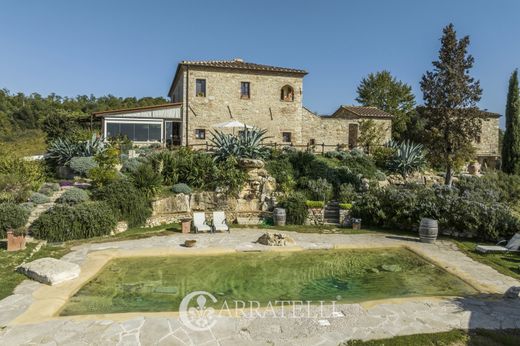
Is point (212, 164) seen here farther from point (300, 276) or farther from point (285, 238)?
point (300, 276)

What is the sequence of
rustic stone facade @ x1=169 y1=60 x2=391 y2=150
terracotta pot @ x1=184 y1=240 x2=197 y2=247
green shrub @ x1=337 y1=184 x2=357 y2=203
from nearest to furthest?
terracotta pot @ x1=184 y1=240 x2=197 y2=247
green shrub @ x1=337 y1=184 x2=357 y2=203
rustic stone facade @ x1=169 y1=60 x2=391 y2=150

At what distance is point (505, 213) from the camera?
13195mm

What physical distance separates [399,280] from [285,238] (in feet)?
13.8

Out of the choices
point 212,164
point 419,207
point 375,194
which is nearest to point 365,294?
point 419,207

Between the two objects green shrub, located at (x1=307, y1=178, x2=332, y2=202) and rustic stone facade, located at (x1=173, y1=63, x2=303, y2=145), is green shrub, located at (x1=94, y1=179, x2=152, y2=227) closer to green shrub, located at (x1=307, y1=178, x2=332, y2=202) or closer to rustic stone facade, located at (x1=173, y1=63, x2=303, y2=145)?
green shrub, located at (x1=307, y1=178, x2=332, y2=202)

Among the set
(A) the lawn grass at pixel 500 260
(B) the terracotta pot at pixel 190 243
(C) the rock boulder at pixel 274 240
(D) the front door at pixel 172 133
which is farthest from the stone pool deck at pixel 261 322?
(D) the front door at pixel 172 133

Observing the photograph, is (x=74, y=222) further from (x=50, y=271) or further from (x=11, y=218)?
(x=50, y=271)

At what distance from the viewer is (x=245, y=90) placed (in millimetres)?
28297

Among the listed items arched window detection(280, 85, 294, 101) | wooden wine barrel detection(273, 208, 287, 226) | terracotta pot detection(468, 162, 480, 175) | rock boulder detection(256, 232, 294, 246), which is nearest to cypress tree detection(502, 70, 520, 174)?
terracotta pot detection(468, 162, 480, 175)

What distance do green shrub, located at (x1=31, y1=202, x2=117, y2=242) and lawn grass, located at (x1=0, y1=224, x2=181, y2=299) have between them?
1.40 feet

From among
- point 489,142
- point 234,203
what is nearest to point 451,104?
point 234,203

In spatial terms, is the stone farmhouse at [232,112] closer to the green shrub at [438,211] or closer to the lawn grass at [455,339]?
the green shrub at [438,211]

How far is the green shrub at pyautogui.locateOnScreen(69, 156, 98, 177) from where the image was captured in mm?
17062

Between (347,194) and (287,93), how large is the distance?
14636 mm
